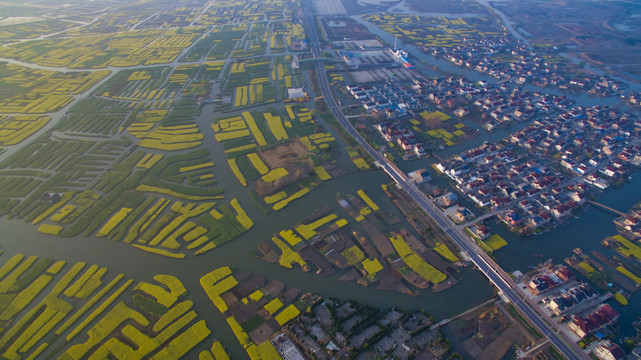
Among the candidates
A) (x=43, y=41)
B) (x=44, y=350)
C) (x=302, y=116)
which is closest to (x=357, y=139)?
(x=302, y=116)

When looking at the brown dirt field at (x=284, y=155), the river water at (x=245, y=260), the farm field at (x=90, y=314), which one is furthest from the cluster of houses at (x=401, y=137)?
the farm field at (x=90, y=314)

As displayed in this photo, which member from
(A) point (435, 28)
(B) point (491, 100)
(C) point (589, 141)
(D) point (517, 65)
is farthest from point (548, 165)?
(A) point (435, 28)

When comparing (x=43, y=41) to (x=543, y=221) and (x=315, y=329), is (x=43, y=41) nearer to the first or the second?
(x=315, y=329)

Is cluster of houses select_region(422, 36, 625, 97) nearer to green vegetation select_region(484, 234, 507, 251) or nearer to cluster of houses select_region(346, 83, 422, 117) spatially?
cluster of houses select_region(346, 83, 422, 117)

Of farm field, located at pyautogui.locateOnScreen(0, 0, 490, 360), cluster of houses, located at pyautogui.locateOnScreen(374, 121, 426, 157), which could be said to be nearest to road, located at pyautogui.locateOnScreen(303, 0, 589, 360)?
farm field, located at pyautogui.locateOnScreen(0, 0, 490, 360)

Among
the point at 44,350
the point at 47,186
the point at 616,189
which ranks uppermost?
the point at 47,186
